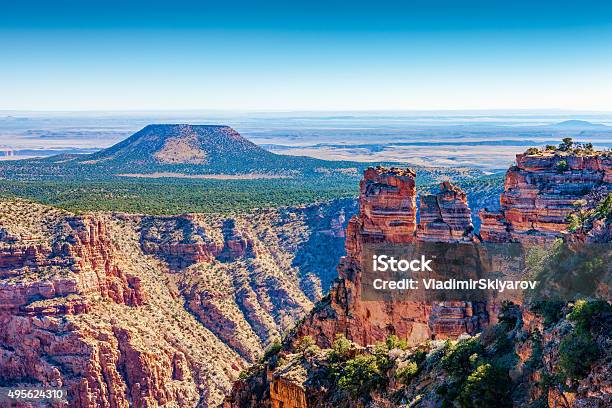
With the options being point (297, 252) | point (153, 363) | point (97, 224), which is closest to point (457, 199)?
point (153, 363)

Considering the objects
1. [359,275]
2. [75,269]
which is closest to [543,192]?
[359,275]

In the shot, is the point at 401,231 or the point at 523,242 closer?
the point at 523,242

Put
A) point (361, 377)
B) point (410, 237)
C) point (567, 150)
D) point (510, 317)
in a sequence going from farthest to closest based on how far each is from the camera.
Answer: point (410, 237), point (567, 150), point (361, 377), point (510, 317)

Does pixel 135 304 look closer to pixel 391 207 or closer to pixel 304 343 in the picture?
pixel 304 343

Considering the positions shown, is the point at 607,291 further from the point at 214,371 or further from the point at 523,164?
the point at 214,371

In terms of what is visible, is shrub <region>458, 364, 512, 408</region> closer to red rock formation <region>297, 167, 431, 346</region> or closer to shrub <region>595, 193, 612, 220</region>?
shrub <region>595, 193, 612, 220</region>
